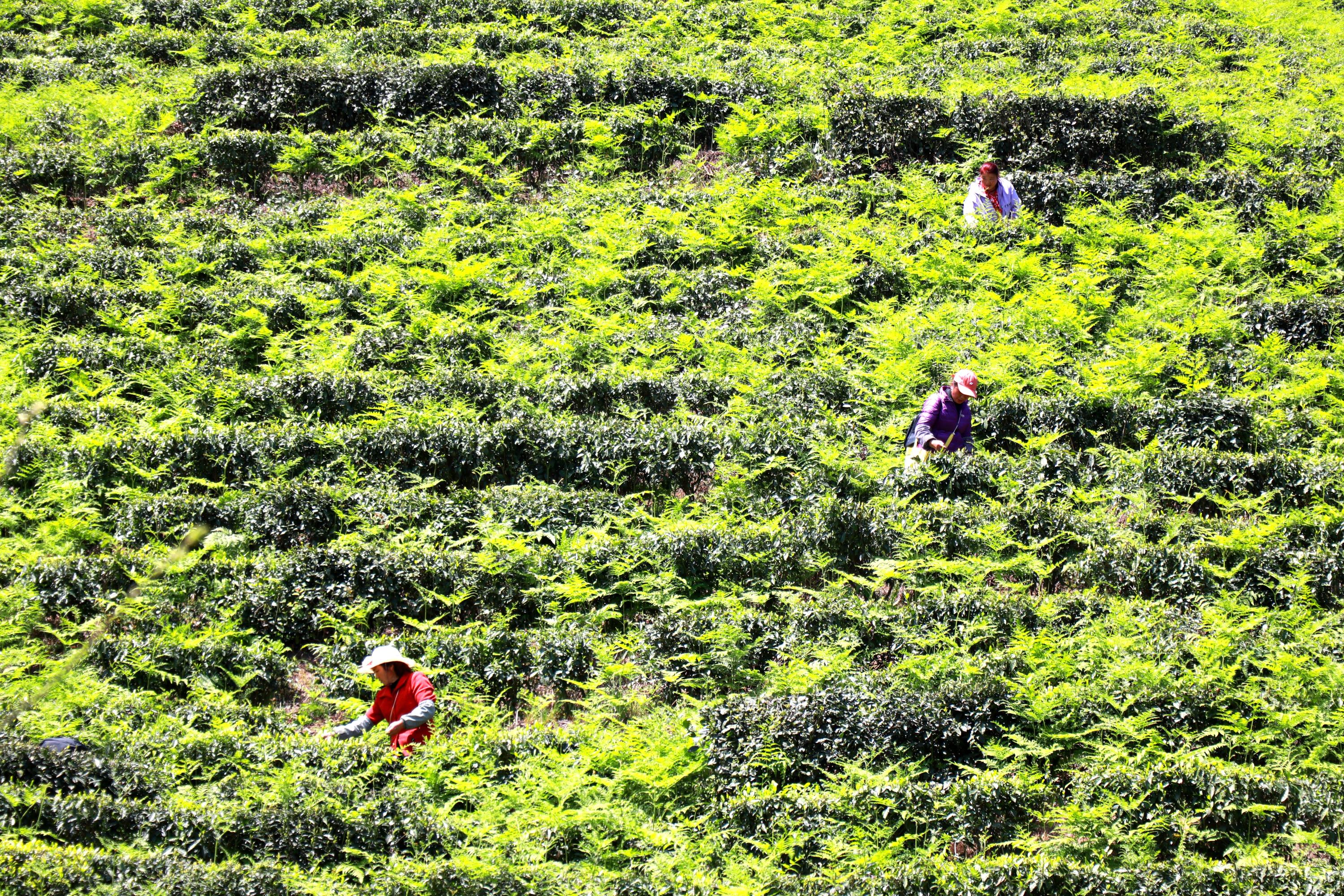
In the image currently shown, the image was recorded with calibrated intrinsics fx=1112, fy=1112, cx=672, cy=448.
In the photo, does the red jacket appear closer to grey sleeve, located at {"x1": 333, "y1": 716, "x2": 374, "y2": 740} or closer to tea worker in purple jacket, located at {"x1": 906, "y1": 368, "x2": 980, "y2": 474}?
grey sleeve, located at {"x1": 333, "y1": 716, "x2": 374, "y2": 740}

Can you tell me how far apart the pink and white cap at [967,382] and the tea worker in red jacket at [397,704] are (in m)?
5.97

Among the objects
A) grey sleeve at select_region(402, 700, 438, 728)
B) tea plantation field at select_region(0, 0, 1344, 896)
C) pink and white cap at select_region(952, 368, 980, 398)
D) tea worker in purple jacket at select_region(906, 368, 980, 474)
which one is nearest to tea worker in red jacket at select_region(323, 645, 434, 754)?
grey sleeve at select_region(402, 700, 438, 728)

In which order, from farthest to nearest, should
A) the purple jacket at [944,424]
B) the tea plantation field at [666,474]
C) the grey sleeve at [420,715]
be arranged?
the purple jacket at [944,424] < the grey sleeve at [420,715] < the tea plantation field at [666,474]

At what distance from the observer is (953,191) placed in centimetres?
1672

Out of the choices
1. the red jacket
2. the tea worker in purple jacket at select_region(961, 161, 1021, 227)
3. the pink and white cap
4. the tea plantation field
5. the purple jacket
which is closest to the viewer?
the tea plantation field

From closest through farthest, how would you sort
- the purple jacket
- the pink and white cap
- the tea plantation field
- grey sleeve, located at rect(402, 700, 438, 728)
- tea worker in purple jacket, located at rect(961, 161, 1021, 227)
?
the tea plantation field → grey sleeve, located at rect(402, 700, 438, 728) → the pink and white cap → the purple jacket → tea worker in purple jacket, located at rect(961, 161, 1021, 227)

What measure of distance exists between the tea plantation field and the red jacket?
200mm

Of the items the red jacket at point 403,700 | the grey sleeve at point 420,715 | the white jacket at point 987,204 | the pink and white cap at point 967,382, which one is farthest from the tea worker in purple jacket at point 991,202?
the grey sleeve at point 420,715

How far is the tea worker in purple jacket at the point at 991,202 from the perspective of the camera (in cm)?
1551

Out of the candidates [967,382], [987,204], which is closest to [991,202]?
[987,204]

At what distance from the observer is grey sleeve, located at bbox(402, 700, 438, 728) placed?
862cm

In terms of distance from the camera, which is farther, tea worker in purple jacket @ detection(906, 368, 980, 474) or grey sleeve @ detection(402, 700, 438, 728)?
tea worker in purple jacket @ detection(906, 368, 980, 474)

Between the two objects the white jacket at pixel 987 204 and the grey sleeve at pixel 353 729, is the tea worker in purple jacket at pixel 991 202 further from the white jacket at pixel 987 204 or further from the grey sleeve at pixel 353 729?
the grey sleeve at pixel 353 729

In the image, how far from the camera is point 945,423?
11.5 meters
